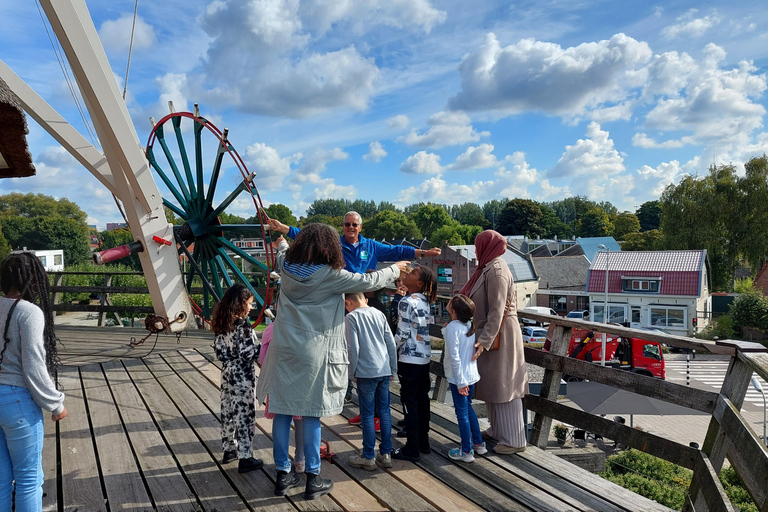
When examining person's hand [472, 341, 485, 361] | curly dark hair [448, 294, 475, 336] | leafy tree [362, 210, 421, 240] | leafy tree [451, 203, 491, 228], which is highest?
leafy tree [451, 203, 491, 228]

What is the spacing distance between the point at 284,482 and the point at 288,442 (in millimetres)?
219

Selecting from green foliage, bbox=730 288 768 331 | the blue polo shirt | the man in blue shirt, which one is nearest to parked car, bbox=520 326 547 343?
green foliage, bbox=730 288 768 331

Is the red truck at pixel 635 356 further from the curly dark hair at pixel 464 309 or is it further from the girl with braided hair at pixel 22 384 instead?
the girl with braided hair at pixel 22 384

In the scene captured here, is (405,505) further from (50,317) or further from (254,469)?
(50,317)

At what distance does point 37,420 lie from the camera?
237cm

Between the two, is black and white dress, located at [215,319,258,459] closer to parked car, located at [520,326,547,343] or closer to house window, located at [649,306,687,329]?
parked car, located at [520,326,547,343]

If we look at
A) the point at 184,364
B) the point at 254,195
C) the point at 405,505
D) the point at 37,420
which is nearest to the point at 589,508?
the point at 405,505

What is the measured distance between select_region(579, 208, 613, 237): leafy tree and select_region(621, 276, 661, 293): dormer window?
55.6 meters

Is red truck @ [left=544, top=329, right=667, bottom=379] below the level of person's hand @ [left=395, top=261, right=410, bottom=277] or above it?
below

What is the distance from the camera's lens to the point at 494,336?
3.41 m

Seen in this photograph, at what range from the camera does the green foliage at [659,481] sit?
760 centimetres

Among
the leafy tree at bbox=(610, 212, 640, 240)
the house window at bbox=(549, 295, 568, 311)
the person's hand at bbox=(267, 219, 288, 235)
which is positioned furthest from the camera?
the leafy tree at bbox=(610, 212, 640, 240)

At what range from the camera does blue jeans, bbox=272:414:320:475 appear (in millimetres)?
2877

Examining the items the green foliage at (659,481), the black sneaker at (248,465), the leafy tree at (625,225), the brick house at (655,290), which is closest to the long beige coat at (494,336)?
the black sneaker at (248,465)
